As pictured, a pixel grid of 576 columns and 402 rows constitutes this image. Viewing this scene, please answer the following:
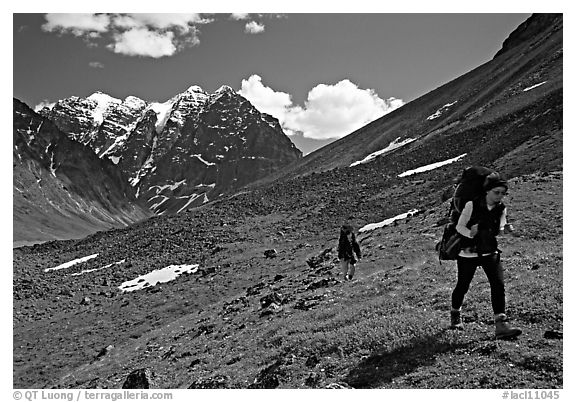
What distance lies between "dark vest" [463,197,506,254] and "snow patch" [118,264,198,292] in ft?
125

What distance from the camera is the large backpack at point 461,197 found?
35.9ft

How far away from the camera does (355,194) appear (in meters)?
63.2

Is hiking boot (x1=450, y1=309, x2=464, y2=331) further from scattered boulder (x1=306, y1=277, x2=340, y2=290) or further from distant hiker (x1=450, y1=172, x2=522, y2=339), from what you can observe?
Result: scattered boulder (x1=306, y1=277, x2=340, y2=290)

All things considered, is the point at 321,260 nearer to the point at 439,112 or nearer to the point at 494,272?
the point at 494,272

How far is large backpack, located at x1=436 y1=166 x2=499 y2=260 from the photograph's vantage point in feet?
35.9

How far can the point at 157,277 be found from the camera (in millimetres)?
47719

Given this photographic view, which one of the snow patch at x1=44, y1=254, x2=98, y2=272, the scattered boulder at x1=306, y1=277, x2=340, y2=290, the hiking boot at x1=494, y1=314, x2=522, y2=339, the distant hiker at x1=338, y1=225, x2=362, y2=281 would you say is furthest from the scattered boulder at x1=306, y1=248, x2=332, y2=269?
the snow patch at x1=44, y1=254, x2=98, y2=272

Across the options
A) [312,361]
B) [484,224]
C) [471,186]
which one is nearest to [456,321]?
[484,224]

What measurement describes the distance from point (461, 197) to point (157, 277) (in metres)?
41.1

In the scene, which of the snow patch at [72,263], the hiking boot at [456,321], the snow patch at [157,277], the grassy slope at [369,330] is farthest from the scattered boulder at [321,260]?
the snow patch at [72,263]
